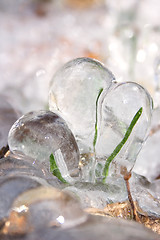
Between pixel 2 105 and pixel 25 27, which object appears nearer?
pixel 2 105

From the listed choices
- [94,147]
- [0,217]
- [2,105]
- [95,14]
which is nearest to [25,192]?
[0,217]

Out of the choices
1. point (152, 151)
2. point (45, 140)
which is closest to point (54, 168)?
point (45, 140)

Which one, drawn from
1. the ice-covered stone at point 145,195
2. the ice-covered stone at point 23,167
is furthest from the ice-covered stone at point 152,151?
the ice-covered stone at point 23,167

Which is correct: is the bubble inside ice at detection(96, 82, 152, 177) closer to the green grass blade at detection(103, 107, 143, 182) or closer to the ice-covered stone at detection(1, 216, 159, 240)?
the green grass blade at detection(103, 107, 143, 182)

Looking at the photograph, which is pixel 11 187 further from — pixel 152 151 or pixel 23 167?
pixel 152 151

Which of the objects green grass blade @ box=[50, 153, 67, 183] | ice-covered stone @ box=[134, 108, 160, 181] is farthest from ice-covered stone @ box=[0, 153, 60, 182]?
ice-covered stone @ box=[134, 108, 160, 181]

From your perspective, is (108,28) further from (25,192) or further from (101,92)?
(25,192)
